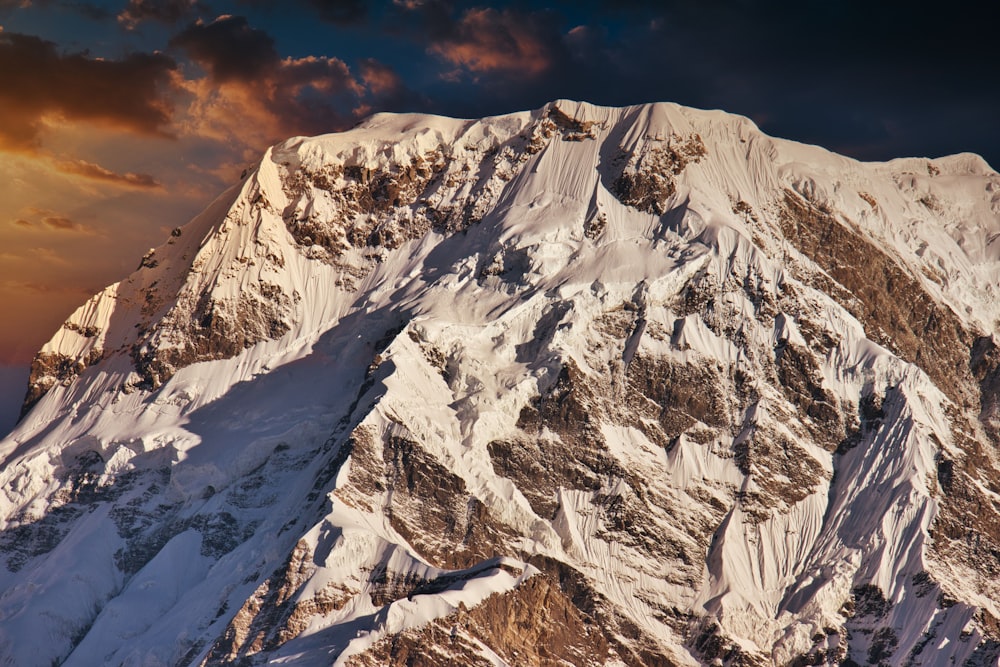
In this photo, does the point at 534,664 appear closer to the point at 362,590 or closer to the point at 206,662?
the point at 362,590

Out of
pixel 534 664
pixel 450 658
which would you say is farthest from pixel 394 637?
pixel 534 664

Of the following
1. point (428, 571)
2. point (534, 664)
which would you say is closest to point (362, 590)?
point (428, 571)

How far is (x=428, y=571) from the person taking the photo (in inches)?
7864

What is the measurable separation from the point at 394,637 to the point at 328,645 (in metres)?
8.30

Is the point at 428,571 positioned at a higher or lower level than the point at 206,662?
higher

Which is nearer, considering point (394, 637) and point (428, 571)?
point (394, 637)

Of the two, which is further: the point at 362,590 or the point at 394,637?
the point at 362,590

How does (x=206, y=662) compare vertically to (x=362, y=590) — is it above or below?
below

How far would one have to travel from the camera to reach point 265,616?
19875 centimetres

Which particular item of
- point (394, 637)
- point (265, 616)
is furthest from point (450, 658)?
point (265, 616)

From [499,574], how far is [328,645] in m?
20.3

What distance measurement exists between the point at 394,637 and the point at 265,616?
19978mm

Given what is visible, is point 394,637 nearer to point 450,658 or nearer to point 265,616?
point 450,658

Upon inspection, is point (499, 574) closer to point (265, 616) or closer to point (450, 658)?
point (450, 658)
